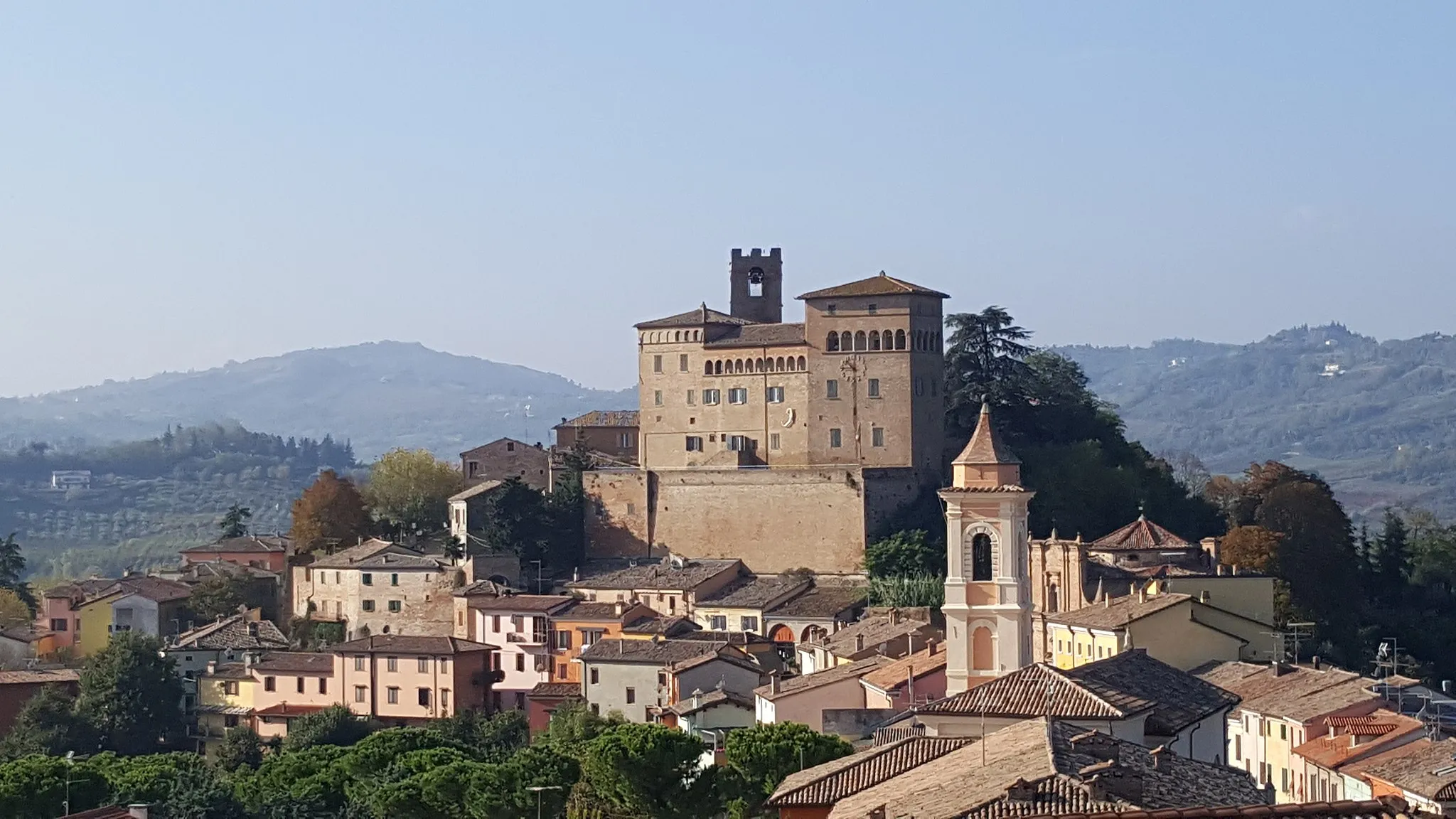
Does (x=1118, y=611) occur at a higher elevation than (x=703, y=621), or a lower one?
higher

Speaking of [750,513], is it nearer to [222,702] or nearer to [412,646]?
[412,646]

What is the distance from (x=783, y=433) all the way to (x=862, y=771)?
43.2 m

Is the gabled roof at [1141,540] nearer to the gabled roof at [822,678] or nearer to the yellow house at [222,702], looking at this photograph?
the gabled roof at [822,678]

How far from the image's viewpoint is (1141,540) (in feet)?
190

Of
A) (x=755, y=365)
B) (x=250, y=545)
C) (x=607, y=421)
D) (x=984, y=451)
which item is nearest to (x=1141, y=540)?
(x=755, y=365)

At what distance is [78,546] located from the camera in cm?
18162

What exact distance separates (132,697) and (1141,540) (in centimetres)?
2577

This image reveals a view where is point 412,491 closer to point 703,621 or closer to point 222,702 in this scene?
point 222,702

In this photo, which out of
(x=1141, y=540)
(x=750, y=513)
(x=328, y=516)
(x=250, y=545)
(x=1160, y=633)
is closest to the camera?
(x=1160, y=633)

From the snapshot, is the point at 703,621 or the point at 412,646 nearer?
the point at 412,646

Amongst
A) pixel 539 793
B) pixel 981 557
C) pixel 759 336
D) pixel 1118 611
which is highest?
pixel 759 336

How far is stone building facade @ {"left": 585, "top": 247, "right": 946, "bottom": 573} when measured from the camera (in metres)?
67.9

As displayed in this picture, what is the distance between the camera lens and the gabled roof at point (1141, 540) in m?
57.8

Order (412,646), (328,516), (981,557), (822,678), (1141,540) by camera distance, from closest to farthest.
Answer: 1. (981,557)
2. (822,678)
3. (1141,540)
4. (412,646)
5. (328,516)
